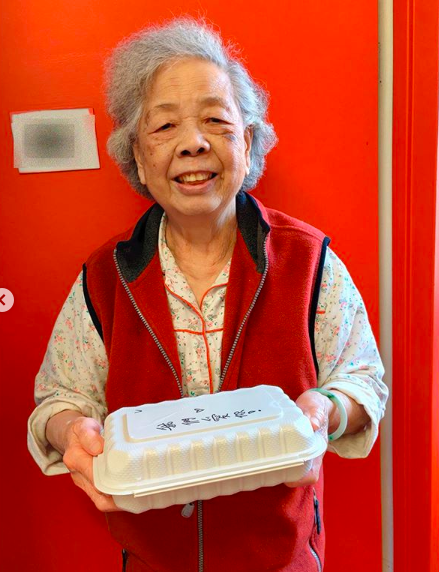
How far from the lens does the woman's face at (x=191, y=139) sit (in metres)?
0.99

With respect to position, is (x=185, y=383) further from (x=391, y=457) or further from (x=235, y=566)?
(x=391, y=457)

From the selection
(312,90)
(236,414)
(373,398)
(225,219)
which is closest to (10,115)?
(225,219)

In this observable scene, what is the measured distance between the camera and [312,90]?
1292 millimetres

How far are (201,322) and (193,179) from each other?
0.97 feet

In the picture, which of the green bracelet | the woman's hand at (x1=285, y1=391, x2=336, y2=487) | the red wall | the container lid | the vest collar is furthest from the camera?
the red wall

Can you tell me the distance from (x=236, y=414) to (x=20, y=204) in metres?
0.85

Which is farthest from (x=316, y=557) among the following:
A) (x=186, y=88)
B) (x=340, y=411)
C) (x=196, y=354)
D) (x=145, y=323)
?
(x=186, y=88)

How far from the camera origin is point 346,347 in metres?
1.07

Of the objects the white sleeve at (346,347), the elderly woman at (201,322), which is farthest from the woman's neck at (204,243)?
the white sleeve at (346,347)

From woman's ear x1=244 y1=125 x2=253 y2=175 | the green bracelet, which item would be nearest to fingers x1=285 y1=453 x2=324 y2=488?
the green bracelet

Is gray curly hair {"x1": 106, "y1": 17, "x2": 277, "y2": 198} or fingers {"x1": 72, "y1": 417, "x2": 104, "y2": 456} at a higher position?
gray curly hair {"x1": 106, "y1": 17, "x2": 277, "y2": 198}

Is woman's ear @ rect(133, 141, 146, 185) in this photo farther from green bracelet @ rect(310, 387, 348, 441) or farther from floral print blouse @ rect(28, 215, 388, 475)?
green bracelet @ rect(310, 387, 348, 441)

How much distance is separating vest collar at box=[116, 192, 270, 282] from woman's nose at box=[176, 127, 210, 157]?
0.20 meters

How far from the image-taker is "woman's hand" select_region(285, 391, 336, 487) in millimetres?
829
